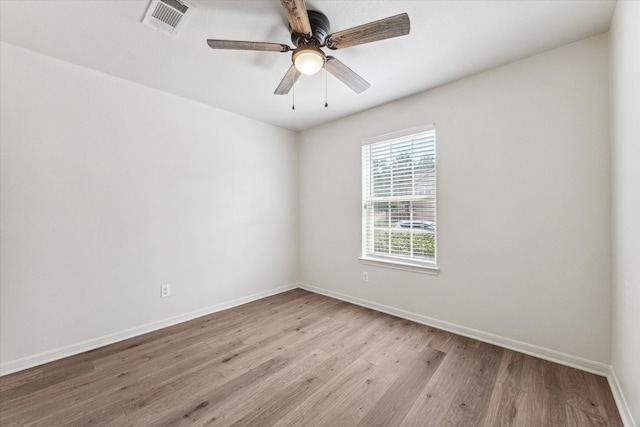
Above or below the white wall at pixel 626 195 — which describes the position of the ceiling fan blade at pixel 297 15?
above

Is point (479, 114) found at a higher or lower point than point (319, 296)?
higher

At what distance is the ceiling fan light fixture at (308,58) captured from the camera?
5.43 feet

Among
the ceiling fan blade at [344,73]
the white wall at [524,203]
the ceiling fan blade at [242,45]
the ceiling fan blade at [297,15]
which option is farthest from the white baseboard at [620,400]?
the ceiling fan blade at [242,45]

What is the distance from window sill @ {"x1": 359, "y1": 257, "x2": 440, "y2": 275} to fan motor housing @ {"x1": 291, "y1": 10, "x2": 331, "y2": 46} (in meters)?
2.29

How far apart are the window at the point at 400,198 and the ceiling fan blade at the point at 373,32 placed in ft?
4.67

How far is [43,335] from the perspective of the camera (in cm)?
211

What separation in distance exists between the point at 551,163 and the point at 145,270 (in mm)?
3815

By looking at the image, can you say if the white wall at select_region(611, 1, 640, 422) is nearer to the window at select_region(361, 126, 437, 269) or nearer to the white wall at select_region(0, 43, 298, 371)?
the window at select_region(361, 126, 437, 269)

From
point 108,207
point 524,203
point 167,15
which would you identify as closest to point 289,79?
point 167,15

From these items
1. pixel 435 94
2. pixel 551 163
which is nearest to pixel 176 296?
pixel 435 94

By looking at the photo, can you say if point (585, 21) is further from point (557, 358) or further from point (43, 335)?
point (43, 335)

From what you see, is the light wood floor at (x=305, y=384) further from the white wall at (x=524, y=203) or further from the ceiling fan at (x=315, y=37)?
the ceiling fan at (x=315, y=37)

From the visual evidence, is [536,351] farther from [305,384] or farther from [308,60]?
[308,60]

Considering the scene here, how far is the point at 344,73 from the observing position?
200cm
